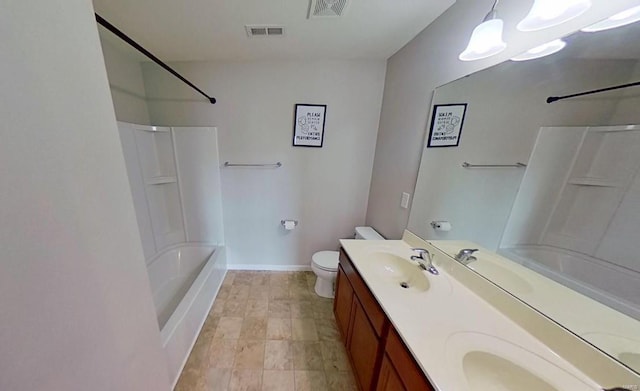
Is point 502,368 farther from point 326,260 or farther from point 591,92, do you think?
point 326,260

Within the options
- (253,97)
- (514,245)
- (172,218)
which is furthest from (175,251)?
(514,245)

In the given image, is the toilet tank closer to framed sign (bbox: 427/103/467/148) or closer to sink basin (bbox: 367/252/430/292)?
sink basin (bbox: 367/252/430/292)

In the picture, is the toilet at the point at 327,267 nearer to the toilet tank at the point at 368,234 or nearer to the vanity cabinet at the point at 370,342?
the toilet tank at the point at 368,234

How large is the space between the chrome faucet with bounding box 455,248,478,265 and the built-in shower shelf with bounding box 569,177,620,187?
0.52m

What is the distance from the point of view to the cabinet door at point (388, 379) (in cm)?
82

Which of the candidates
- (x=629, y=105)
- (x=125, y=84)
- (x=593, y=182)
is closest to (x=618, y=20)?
(x=629, y=105)

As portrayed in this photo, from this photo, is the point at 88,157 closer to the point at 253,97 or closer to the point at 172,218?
the point at 253,97

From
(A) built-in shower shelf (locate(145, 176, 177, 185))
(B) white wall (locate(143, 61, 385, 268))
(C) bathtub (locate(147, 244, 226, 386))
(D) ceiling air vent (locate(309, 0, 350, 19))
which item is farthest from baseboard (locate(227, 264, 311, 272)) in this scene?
(D) ceiling air vent (locate(309, 0, 350, 19))

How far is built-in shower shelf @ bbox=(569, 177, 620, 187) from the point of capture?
680mm

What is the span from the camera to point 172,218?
7.88 feet

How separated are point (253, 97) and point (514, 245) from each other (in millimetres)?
2352

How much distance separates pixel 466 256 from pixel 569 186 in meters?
0.55

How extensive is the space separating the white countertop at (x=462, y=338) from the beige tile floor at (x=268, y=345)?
91cm

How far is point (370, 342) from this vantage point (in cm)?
108
